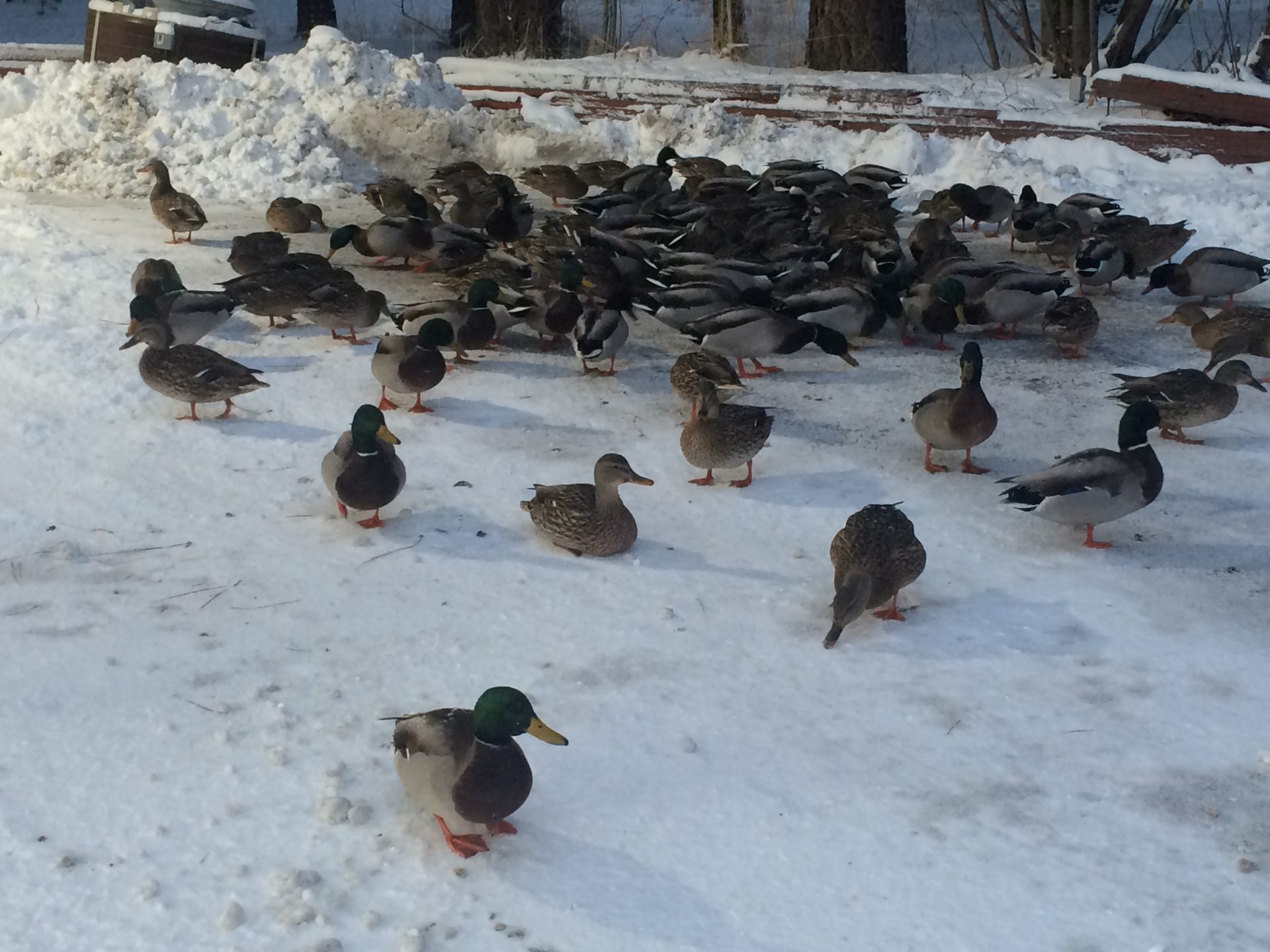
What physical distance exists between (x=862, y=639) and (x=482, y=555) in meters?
1.53

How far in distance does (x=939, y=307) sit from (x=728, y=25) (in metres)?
9.32

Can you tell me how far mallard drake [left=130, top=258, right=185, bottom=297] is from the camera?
25.4ft

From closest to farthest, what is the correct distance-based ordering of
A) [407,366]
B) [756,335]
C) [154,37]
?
[407,366] < [756,335] < [154,37]

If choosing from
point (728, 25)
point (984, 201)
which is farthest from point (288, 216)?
point (728, 25)

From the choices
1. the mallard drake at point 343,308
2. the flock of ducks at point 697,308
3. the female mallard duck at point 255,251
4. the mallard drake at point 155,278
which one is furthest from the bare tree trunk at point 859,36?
the mallard drake at point 155,278

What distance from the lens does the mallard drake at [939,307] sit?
800 centimetres

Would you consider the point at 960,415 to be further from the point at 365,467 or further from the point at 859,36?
the point at 859,36

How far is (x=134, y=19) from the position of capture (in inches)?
498

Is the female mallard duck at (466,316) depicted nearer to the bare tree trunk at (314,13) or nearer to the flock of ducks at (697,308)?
the flock of ducks at (697,308)

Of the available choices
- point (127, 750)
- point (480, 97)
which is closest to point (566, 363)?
point (127, 750)

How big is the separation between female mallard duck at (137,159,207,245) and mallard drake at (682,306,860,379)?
12.2ft

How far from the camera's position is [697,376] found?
6.74 meters

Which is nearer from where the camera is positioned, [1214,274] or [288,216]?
[1214,274]

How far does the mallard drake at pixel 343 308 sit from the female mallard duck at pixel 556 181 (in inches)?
147
